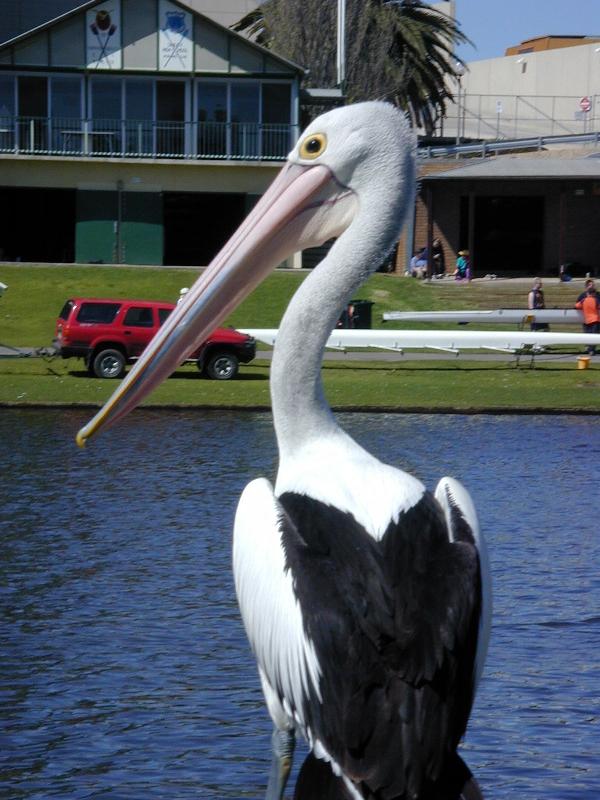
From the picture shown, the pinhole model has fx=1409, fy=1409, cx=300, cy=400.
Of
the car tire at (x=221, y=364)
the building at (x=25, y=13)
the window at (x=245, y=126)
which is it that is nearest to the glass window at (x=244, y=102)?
the window at (x=245, y=126)

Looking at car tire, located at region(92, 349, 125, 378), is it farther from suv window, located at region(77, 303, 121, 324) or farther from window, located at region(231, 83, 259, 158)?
window, located at region(231, 83, 259, 158)

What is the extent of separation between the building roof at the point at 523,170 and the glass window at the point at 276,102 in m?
4.10

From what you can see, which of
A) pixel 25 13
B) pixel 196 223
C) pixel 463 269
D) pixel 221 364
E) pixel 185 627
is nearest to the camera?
pixel 185 627

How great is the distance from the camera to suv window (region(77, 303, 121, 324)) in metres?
20.9

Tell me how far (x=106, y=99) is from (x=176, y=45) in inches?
89.7

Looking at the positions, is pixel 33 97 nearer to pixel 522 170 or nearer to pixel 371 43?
pixel 371 43

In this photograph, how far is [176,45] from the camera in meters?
35.9

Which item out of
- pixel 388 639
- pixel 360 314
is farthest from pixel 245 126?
pixel 388 639

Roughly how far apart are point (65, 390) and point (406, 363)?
654 cm

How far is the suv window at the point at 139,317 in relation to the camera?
2095 centimetres

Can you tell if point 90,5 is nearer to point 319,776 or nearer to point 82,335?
point 82,335

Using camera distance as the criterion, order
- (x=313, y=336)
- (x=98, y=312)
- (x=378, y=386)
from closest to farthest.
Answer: (x=313, y=336) → (x=378, y=386) → (x=98, y=312)

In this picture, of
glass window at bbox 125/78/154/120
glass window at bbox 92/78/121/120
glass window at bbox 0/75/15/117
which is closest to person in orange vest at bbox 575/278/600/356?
glass window at bbox 125/78/154/120

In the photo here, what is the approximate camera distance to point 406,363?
22.8 m
